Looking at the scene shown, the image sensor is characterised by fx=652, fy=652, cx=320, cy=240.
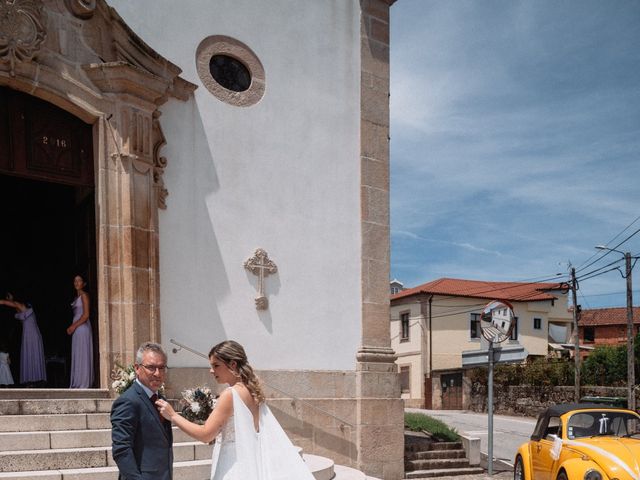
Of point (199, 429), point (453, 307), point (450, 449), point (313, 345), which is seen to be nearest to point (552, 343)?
point (453, 307)

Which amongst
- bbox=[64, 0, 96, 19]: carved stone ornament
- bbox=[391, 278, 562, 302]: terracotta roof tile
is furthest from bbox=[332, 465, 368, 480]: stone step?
bbox=[391, 278, 562, 302]: terracotta roof tile

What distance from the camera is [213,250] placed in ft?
33.2

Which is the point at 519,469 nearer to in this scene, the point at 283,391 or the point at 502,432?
the point at 283,391

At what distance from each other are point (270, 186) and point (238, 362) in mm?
7061

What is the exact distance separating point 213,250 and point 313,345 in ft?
8.05

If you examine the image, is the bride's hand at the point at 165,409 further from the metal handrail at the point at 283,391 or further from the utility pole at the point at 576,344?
the utility pole at the point at 576,344

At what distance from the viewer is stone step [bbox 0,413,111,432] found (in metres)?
7.40

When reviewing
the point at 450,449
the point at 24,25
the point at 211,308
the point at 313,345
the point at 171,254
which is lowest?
the point at 450,449

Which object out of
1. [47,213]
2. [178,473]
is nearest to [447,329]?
[47,213]

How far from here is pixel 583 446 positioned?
25.1 feet

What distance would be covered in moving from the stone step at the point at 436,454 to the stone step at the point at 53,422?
6489 millimetres

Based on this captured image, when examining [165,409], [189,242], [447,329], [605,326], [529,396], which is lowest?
[529,396]

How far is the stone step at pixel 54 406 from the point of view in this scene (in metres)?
7.68

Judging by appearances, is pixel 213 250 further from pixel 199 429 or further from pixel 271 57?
pixel 199 429
